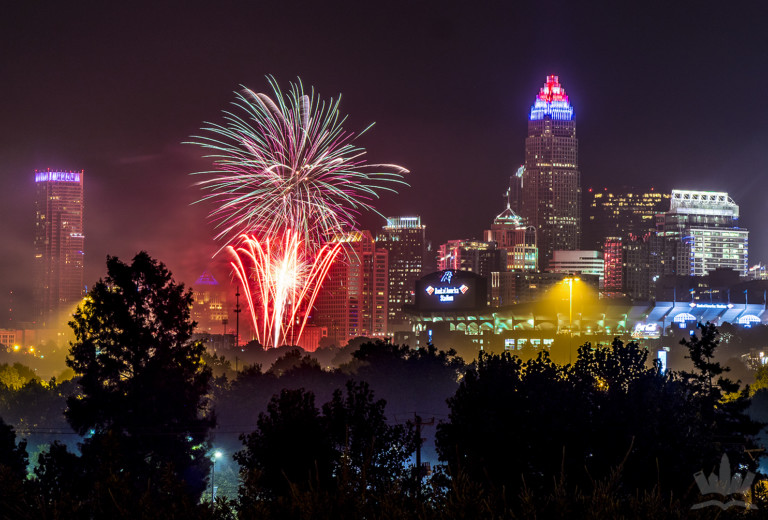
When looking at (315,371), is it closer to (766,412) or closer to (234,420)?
(234,420)

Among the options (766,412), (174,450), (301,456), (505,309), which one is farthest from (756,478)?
(505,309)

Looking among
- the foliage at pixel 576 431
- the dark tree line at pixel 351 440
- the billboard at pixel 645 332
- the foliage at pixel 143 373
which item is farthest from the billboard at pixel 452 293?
the foliage at pixel 576 431

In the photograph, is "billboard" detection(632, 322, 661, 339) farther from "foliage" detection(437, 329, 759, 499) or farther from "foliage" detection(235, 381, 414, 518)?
"foliage" detection(235, 381, 414, 518)

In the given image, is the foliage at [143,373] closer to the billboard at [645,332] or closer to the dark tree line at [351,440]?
the dark tree line at [351,440]

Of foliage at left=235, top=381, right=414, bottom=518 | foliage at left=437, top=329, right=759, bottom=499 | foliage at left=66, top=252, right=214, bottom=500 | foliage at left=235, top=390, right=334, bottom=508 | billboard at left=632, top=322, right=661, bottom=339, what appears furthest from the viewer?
billboard at left=632, top=322, right=661, bottom=339

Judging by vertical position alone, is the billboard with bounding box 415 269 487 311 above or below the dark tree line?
above

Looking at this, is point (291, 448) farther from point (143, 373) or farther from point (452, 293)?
point (452, 293)

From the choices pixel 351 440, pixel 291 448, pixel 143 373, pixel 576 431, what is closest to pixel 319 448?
pixel 291 448
